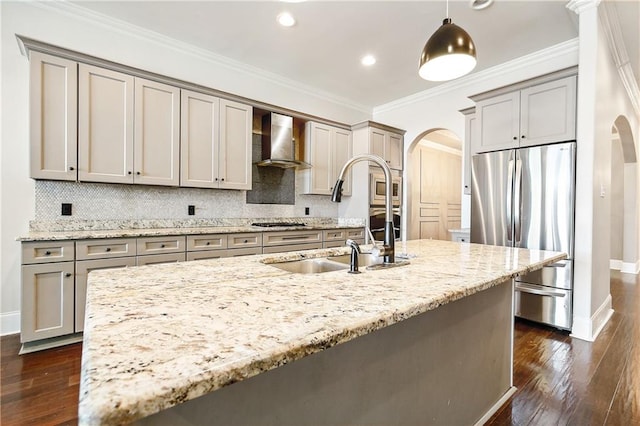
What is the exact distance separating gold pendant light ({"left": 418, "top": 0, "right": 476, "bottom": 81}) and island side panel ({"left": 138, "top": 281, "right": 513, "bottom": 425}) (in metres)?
1.30

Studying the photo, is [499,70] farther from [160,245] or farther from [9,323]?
[9,323]

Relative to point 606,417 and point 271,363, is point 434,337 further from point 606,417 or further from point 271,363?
point 606,417

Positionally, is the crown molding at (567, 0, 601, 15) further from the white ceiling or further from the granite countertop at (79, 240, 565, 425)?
the granite countertop at (79, 240, 565, 425)

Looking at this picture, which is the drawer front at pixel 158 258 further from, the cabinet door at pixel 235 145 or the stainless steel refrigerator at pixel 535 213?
the stainless steel refrigerator at pixel 535 213

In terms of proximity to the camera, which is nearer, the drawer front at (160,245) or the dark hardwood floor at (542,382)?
the dark hardwood floor at (542,382)

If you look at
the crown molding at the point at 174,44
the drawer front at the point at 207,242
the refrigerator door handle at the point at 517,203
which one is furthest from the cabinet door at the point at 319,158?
the refrigerator door handle at the point at 517,203

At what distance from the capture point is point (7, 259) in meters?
2.68

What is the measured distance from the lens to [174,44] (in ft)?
11.3

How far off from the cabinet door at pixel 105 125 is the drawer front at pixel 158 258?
75 cm

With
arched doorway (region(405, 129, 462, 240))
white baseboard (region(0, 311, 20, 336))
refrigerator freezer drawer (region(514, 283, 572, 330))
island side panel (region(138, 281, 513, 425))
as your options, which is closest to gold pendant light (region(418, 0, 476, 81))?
island side panel (region(138, 281, 513, 425))

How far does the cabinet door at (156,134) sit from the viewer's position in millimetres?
2939

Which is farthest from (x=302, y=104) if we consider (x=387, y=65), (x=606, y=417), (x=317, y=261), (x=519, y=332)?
(x=606, y=417)

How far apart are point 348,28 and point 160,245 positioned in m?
2.80

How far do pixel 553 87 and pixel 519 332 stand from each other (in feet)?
7.62
